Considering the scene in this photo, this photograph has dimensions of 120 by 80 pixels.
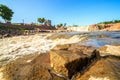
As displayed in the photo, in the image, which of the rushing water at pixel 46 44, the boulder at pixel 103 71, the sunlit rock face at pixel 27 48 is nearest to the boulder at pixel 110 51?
the boulder at pixel 103 71

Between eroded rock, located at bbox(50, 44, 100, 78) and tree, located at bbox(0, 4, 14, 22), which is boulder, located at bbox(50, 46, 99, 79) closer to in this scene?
eroded rock, located at bbox(50, 44, 100, 78)

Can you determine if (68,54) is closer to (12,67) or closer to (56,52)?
(56,52)

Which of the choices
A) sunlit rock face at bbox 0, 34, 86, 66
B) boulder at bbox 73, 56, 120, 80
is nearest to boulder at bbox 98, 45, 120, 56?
boulder at bbox 73, 56, 120, 80

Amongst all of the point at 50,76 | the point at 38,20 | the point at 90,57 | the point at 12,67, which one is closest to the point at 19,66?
the point at 12,67

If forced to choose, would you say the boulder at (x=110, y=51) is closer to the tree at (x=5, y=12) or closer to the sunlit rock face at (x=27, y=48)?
the sunlit rock face at (x=27, y=48)

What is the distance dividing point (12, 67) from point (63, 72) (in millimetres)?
1960

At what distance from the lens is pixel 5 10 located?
77.4 m

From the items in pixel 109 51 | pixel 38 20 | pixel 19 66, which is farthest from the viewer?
pixel 38 20

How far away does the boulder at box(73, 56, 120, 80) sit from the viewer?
559cm

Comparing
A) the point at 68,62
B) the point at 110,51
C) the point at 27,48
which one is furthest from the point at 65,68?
the point at 27,48

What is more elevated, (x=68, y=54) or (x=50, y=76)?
(x=68, y=54)

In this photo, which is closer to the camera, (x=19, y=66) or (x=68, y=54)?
(x=68, y=54)

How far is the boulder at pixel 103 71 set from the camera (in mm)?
5590

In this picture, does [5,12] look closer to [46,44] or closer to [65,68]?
[46,44]
